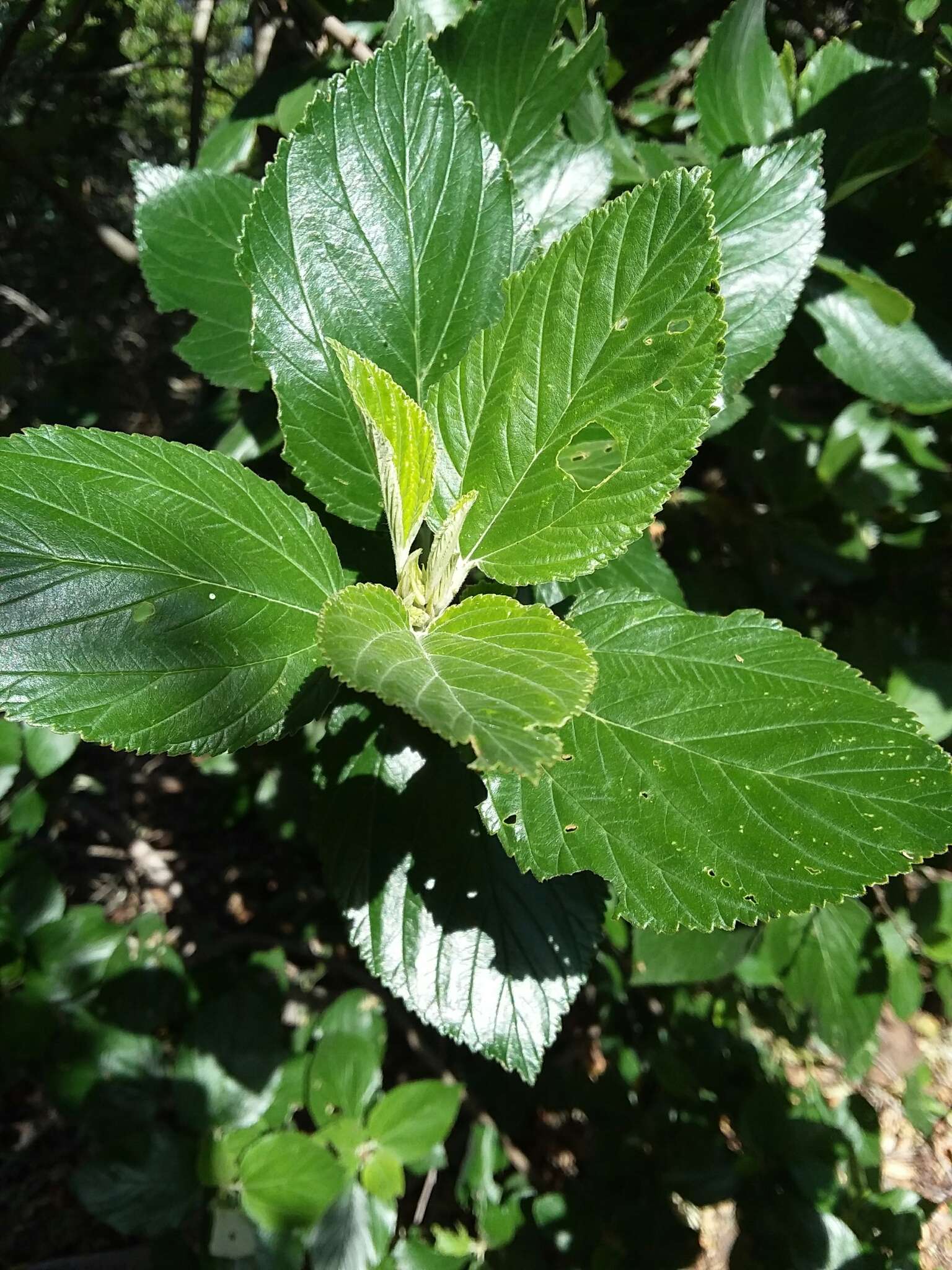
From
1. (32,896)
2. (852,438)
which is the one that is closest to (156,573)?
(32,896)

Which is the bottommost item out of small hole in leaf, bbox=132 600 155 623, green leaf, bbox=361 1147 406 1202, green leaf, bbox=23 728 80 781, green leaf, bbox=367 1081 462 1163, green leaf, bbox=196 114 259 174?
green leaf, bbox=367 1081 462 1163

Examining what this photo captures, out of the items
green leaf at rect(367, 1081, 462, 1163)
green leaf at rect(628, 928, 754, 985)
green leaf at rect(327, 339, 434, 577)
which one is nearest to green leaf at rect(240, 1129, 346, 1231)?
green leaf at rect(367, 1081, 462, 1163)

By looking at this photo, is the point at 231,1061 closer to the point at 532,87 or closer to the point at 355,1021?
the point at 355,1021

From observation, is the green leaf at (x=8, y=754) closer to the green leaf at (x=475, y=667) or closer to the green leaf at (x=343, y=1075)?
the green leaf at (x=343, y=1075)

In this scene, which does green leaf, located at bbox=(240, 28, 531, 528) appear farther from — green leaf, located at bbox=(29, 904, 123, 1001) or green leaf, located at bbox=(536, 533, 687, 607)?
green leaf, located at bbox=(29, 904, 123, 1001)

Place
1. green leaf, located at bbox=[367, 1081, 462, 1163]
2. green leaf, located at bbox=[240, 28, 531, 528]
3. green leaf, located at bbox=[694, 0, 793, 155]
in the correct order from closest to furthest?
green leaf, located at bbox=[240, 28, 531, 528] → green leaf, located at bbox=[694, 0, 793, 155] → green leaf, located at bbox=[367, 1081, 462, 1163]
